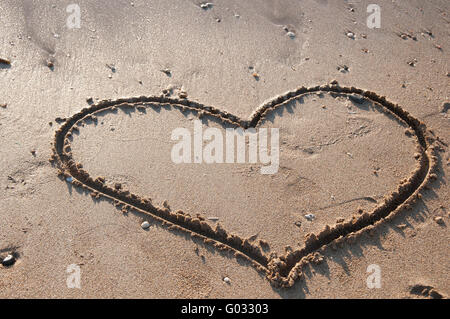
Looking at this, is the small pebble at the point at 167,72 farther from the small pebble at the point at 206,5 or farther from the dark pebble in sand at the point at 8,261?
the dark pebble in sand at the point at 8,261

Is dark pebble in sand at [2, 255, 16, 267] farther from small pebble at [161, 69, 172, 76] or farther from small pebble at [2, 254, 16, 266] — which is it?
small pebble at [161, 69, 172, 76]

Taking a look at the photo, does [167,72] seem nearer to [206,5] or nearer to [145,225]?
[206,5]

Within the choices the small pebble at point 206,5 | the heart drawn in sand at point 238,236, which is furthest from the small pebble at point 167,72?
the small pebble at point 206,5

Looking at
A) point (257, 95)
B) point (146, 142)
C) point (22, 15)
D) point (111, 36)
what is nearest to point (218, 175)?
point (146, 142)

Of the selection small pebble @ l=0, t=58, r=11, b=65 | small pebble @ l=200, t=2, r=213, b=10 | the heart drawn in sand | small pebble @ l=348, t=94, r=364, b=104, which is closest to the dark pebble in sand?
the heart drawn in sand

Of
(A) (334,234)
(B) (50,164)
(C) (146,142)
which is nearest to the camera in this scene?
(A) (334,234)

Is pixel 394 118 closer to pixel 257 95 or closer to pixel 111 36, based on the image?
pixel 257 95
